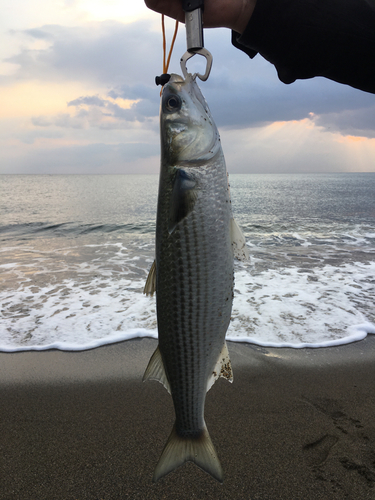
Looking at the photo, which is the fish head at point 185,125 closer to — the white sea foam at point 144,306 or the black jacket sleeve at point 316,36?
the black jacket sleeve at point 316,36

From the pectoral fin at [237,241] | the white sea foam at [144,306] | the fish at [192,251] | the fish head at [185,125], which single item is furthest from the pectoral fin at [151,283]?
the white sea foam at [144,306]

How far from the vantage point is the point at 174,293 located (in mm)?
1994

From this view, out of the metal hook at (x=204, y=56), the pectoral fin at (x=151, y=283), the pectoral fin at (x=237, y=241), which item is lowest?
the pectoral fin at (x=151, y=283)

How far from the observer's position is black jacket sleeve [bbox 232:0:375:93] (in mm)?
1858

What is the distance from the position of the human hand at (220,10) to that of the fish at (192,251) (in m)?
0.35

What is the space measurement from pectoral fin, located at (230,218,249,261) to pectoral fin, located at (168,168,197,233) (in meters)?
0.29

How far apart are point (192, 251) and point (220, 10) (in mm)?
1430

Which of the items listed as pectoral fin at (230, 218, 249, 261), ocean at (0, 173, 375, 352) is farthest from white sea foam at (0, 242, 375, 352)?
pectoral fin at (230, 218, 249, 261)

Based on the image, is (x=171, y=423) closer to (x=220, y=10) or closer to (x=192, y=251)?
(x=192, y=251)

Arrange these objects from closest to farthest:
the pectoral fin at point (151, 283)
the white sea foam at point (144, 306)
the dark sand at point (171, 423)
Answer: the pectoral fin at point (151, 283), the dark sand at point (171, 423), the white sea foam at point (144, 306)

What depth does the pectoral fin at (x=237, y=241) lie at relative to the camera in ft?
6.60

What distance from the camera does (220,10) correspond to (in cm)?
199

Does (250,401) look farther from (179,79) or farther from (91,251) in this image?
(91,251)

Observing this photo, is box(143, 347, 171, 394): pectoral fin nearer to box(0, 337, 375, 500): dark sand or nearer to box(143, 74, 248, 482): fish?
box(143, 74, 248, 482): fish
